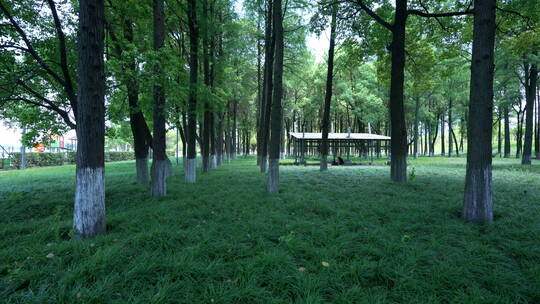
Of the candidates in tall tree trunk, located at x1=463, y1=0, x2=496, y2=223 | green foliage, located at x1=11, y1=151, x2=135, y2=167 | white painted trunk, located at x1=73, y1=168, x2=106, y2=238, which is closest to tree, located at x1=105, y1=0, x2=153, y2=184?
white painted trunk, located at x1=73, y1=168, x2=106, y2=238

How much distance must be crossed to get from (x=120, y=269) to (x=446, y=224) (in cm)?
528

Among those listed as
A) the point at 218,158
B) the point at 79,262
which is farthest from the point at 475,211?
the point at 218,158

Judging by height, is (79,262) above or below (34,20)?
below

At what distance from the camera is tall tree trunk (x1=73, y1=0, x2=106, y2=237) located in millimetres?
3656

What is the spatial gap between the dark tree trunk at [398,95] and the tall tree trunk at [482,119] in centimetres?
405

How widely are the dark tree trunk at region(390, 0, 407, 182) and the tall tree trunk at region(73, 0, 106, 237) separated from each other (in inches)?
355

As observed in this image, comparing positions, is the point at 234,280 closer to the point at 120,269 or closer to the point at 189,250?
the point at 189,250

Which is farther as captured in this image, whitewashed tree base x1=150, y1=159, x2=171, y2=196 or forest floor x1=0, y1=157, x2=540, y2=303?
whitewashed tree base x1=150, y1=159, x2=171, y2=196

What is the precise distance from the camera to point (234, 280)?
254cm

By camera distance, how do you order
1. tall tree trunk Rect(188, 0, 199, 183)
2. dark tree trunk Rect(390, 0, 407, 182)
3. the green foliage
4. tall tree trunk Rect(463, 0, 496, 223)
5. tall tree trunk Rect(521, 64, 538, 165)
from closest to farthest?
tall tree trunk Rect(463, 0, 496, 223), dark tree trunk Rect(390, 0, 407, 182), tall tree trunk Rect(188, 0, 199, 183), tall tree trunk Rect(521, 64, 538, 165), the green foliage

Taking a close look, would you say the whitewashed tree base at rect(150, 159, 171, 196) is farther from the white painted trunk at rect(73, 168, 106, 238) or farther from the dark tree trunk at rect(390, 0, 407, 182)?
the dark tree trunk at rect(390, 0, 407, 182)

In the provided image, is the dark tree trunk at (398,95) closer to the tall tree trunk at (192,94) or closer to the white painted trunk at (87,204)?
the tall tree trunk at (192,94)

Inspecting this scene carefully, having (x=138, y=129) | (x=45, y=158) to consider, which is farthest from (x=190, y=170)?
(x=45, y=158)

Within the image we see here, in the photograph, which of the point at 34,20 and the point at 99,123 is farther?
the point at 34,20
